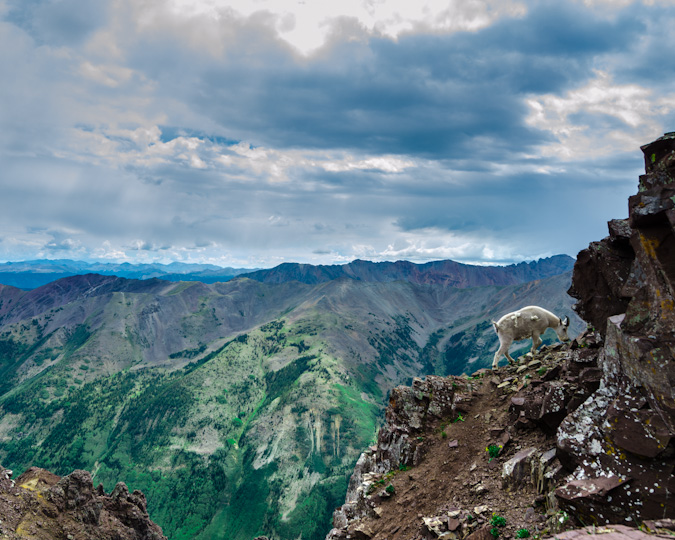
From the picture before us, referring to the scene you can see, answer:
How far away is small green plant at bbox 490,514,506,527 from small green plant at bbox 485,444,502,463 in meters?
5.10

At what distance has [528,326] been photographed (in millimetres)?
33500

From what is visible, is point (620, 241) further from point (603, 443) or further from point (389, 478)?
point (389, 478)

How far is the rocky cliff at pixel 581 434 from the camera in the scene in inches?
517

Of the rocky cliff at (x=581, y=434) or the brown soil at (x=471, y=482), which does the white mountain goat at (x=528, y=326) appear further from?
the rocky cliff at (x=581, y=434)

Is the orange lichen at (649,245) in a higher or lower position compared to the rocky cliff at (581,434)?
higher

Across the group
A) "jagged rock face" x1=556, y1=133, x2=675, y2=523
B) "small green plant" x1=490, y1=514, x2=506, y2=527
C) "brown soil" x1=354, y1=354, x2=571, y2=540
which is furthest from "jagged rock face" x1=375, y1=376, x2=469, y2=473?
"jagged rock face" x1=556, y1=133, x2=675, y2=523

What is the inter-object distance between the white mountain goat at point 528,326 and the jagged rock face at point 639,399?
17.6 metres

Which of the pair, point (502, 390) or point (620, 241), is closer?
point (620, 241)

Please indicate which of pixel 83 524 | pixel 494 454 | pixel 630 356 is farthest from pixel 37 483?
pixel 630 356

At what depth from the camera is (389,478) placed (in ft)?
86.5

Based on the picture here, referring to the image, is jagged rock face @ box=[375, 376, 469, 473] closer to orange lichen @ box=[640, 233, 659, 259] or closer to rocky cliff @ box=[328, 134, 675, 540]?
rocky cliff @ box=[328, 134, 675, 540]

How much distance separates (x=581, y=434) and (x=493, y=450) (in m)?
7.26

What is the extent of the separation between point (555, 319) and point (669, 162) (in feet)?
68.7

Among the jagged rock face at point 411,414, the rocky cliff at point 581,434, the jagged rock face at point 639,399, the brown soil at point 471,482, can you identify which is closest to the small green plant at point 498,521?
the rocky cliff at point 581,434
